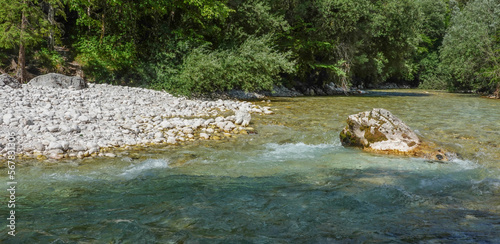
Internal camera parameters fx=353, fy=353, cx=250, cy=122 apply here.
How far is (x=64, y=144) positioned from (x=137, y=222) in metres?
4.00

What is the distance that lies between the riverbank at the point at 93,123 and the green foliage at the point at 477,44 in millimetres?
20688

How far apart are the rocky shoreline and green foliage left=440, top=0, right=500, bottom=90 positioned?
2063cm

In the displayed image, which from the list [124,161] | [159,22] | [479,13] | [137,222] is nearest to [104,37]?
[159,22]

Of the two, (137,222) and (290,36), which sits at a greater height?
(290,36)

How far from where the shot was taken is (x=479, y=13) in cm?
2677

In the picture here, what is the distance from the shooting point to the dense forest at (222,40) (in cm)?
1602

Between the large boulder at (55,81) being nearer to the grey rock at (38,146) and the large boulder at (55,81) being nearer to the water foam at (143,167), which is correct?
the grey rock at (38,146)

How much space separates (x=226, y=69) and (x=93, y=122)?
896 centimetres

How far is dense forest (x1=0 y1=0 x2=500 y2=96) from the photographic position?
52.5 feet

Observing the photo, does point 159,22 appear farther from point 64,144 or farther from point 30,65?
point 64,144

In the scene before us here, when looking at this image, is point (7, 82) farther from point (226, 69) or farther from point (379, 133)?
point (379, 133)

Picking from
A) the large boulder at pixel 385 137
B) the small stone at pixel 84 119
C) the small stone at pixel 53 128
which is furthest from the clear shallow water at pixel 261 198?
the small stone at pixel 84 119

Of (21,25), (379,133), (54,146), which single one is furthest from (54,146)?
(21,25)

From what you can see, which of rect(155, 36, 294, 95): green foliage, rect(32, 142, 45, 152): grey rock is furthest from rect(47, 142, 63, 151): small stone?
rect(155, 36, 294, 95): green foliage
